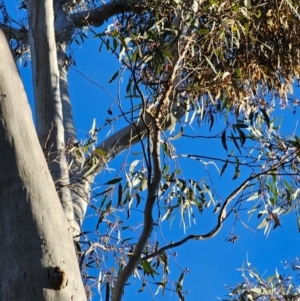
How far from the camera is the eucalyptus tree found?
1.17 m

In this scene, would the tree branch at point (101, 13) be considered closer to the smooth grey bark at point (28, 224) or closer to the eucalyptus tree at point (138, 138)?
the eucalyptus tree at point (138, 138)

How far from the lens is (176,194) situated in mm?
2922

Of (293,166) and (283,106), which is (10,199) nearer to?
(293,166)

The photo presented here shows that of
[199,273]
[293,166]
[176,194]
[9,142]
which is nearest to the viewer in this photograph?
[9,142]

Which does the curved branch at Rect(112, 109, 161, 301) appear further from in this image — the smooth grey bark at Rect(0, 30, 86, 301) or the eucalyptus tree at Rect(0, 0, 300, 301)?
the smooth grey bark at Rect(0, 30, 86, 301)

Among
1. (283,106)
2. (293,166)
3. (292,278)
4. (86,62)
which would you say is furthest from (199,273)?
(293,166)

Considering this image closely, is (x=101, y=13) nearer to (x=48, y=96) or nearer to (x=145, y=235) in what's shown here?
(x=48, y=96)

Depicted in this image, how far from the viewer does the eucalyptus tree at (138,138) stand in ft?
3.83

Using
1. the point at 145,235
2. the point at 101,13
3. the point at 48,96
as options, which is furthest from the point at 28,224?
the point at 101,13

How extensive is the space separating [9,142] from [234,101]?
210 cm

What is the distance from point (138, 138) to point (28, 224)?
4.17ft

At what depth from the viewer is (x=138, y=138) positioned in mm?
2385

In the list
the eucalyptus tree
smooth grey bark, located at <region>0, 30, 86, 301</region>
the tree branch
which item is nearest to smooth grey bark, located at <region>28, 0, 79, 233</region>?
the eucalyptus tree

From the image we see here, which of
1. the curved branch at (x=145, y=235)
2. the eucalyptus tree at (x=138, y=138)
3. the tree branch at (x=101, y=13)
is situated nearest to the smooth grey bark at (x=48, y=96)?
the eucalyptus tree at (x=138, y=138)
